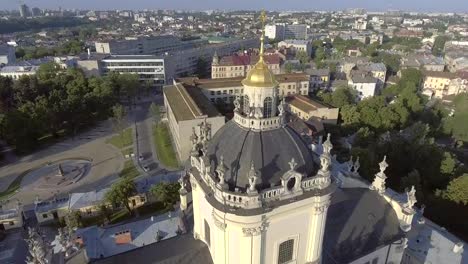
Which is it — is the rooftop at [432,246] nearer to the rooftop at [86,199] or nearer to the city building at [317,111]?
the rooftop at [86,199]

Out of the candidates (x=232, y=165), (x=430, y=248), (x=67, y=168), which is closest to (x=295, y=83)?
(x=67, y=168)

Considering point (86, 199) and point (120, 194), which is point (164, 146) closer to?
point (86, 199)

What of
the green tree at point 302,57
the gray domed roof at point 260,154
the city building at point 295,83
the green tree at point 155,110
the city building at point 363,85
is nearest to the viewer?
the gray domed roof at point 260,154

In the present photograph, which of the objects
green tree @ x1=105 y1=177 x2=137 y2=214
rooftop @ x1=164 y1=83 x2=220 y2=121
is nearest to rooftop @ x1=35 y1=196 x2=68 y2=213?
green tree @ x1=105 y1=177 x2=137 y2=214

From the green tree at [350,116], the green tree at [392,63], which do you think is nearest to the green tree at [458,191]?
the green tree at [350,116]

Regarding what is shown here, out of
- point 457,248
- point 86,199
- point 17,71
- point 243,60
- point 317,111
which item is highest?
point 243,60

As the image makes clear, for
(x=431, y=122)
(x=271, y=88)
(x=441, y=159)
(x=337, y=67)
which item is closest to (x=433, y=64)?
(x=337, y=67)

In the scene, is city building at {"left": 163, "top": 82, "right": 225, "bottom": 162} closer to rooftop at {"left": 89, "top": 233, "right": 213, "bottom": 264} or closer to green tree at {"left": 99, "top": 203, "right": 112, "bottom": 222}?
green tree at {"left": 99, "top": 203, "right": 112, "bottom": 222}
